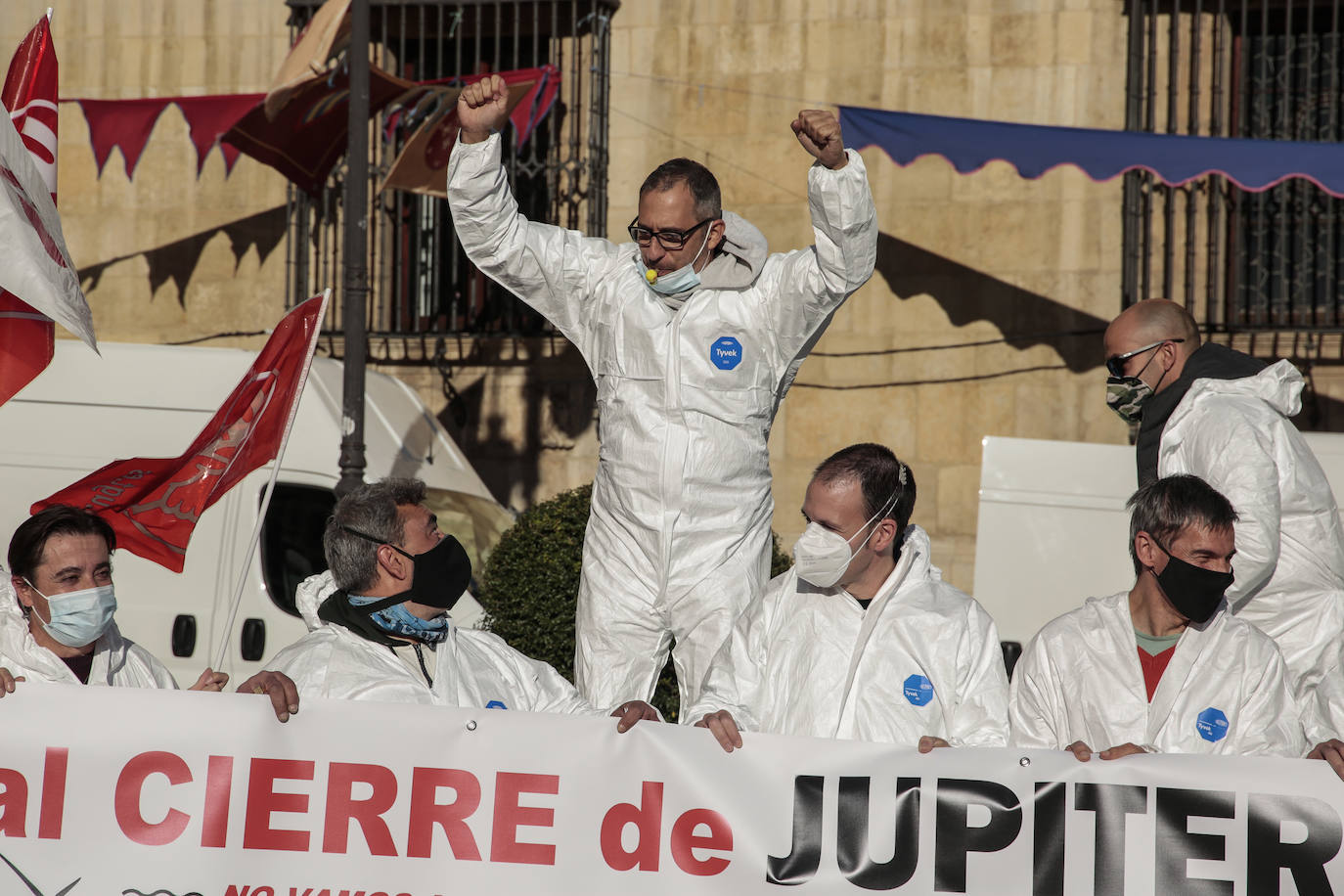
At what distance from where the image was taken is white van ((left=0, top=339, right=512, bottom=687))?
861 centimetres

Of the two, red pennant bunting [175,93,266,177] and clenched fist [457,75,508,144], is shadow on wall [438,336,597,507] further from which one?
clenched fist [457,75,508,144]

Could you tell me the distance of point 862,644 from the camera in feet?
13.9

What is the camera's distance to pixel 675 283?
4934mm

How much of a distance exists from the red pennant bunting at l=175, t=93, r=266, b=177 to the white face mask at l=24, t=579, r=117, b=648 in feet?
25.1

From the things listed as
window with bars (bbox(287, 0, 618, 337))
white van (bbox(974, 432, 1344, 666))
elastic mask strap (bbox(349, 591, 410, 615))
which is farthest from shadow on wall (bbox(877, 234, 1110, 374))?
elastic mask strap (bbox(349, 591, 410, 615))

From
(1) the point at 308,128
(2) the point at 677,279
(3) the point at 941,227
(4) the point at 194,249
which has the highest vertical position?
(1) the point at 308,128

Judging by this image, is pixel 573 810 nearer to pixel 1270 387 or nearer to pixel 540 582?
pixel 1270 387

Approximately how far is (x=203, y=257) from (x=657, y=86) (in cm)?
381

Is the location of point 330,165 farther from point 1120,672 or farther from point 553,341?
point 1120,672

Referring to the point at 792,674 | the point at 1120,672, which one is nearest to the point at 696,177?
the point at 792,674

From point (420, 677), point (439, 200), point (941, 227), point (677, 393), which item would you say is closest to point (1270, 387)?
point (677, 393)

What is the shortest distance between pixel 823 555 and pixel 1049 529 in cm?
461

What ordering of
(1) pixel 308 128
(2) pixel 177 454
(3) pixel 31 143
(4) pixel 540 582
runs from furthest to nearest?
1. (1) pixel 308 128
2. (2) pixel 177 454
3. (4) pixel 540 582
4. (3) pixel 31 143

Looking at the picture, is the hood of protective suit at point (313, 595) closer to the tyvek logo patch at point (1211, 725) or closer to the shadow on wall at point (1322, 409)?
the tyvek logo patch at point (1211, 725)
